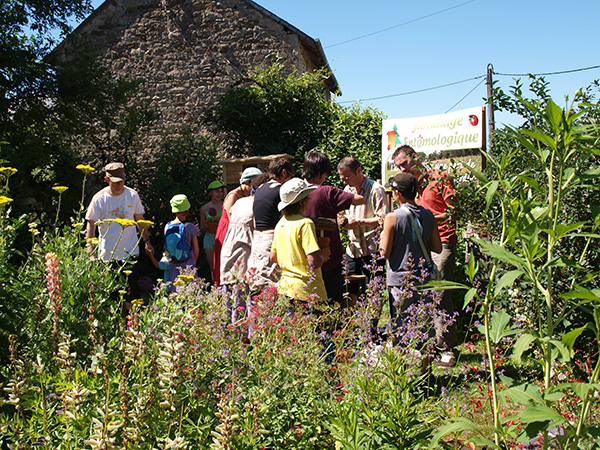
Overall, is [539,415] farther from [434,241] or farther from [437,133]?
[437,133]

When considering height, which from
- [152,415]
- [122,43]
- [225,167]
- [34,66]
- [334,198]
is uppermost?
[122,43]

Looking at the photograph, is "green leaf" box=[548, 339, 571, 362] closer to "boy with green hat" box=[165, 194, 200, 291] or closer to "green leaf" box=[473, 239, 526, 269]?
"green leaf" box=[473, 239, 526, 269]

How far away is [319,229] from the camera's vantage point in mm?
4289

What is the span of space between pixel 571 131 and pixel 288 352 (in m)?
1.43

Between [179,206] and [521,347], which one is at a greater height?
[179,206]

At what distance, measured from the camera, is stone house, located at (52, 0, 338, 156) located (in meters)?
12.9

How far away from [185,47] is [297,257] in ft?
35.3

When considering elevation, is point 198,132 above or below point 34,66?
below

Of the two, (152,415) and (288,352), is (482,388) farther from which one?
(152,415)

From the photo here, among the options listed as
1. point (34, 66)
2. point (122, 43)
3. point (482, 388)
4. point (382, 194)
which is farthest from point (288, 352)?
point (122, 43)

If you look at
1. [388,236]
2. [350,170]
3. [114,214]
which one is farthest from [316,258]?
[114,214]

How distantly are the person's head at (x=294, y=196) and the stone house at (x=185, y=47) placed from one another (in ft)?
31.2

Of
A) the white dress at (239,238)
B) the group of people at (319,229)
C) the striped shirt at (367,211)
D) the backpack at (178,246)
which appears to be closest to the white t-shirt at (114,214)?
the group of people at (319,229)

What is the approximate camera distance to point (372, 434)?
191 centimetres
